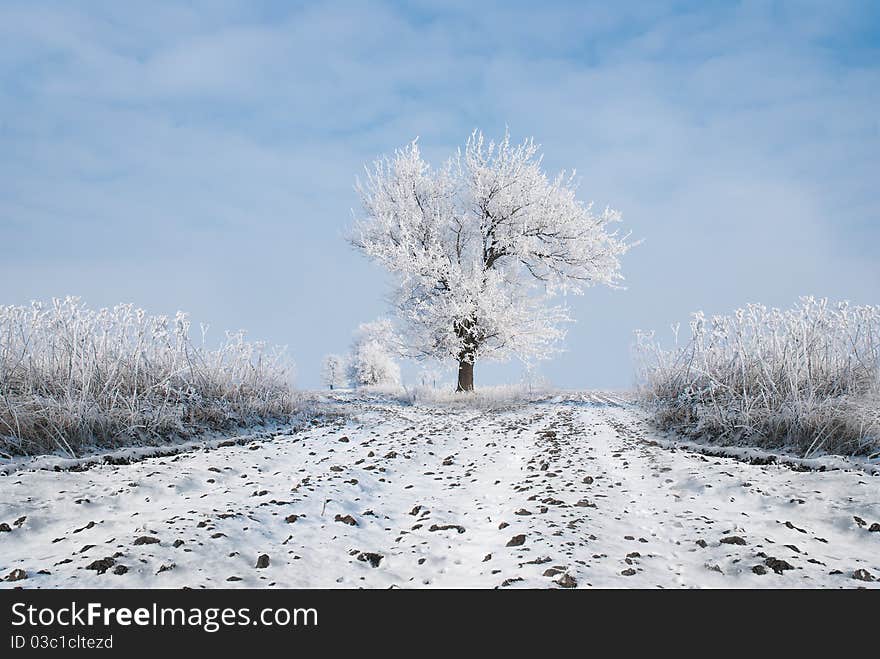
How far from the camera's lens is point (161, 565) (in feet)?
8.95

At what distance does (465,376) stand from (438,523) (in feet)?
56.4

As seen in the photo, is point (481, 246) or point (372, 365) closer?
point (481, 246)

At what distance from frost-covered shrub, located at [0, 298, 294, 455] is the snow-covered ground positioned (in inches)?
45.3

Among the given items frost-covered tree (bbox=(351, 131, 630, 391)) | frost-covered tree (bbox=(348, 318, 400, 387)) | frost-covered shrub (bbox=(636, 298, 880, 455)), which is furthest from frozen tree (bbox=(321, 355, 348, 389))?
frost-covered shrub (bbox=(636, 298, 880, 455))

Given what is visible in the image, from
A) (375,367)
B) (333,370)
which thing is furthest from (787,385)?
(333,370)

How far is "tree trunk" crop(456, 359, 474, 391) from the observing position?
68.5 feet

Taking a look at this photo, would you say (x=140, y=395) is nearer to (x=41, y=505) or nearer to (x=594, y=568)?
(x=41, y=505)

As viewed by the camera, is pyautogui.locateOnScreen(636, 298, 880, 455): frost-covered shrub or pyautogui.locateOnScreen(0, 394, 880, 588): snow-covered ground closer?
pyautogui.locateOnScreen(0, 394, 880, 588): snow-covered ground

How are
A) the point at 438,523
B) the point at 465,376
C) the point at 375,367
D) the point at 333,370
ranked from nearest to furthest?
the point at 438,523 → the point at 465,376 → the point at 375,367 → the point at 333,370

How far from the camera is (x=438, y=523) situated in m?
3.86

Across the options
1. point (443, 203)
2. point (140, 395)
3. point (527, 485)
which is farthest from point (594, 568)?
point (443, 203)

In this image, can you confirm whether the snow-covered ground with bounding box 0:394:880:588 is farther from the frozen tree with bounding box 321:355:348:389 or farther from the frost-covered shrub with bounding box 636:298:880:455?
the frozen tree with bounding box 321:355:348:389

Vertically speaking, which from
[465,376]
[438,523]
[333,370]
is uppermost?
[438,523]

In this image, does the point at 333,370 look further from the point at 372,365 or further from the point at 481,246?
the point at 481,246
